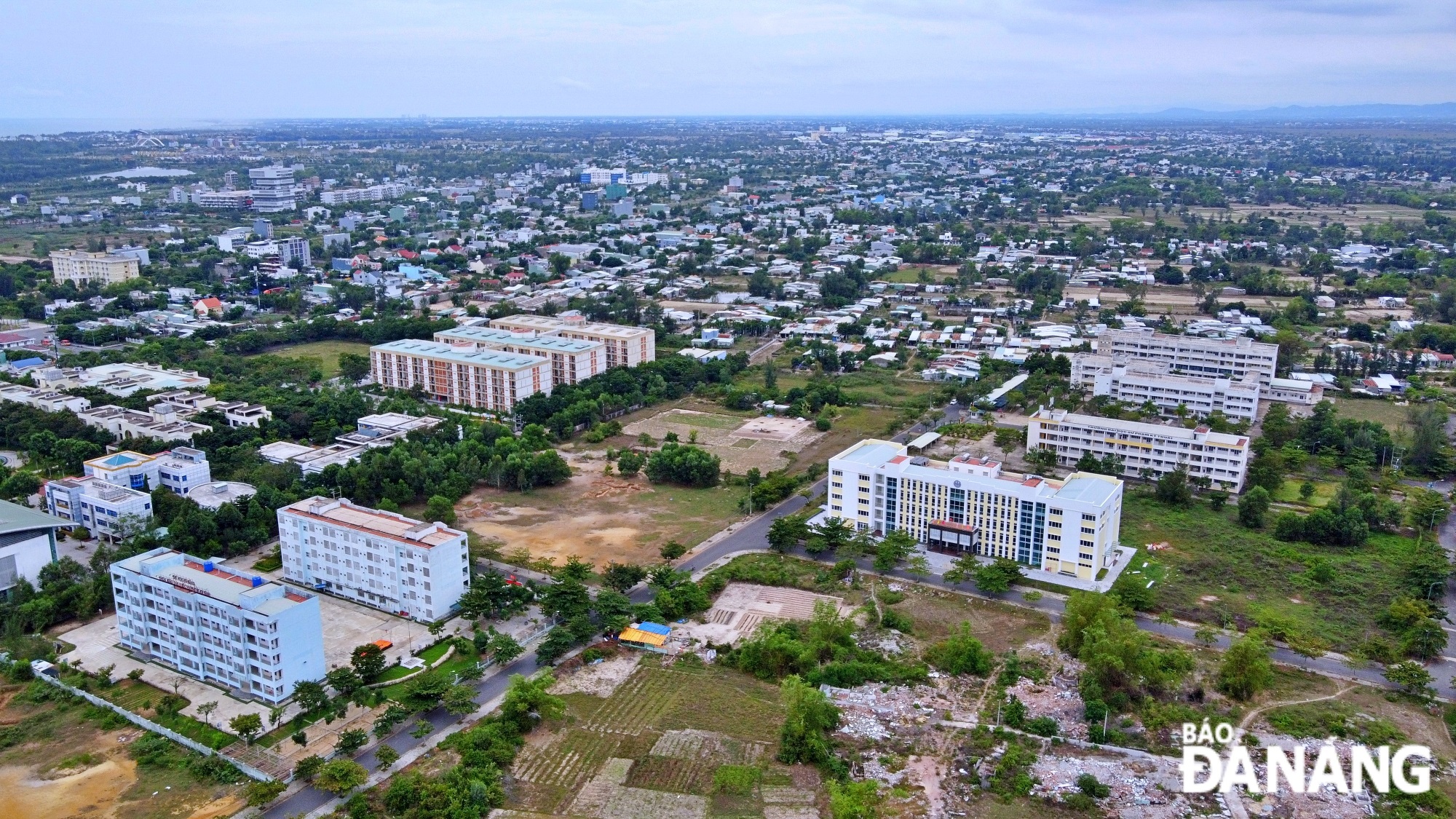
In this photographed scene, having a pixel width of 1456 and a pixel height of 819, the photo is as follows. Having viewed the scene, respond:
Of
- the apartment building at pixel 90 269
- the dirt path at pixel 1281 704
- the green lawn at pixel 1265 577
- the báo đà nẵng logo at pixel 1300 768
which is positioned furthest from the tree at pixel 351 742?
the apartment building at pixel 90 269

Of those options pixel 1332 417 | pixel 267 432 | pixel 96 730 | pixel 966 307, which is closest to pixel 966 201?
pixel 966 307

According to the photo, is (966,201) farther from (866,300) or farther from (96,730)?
(96,730)

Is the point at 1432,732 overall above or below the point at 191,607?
below

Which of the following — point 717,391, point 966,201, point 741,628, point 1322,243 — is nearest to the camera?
point 741,628

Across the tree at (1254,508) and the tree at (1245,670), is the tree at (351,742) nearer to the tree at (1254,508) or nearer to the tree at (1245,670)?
the tree at (1245,670)

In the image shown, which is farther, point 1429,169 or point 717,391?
point 1429,169

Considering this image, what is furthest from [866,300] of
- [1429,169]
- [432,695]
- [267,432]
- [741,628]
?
[1429,169]

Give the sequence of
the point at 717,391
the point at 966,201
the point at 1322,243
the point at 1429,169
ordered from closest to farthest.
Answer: the point at 717,391
the point at 1322,243
the point at 966,201
the point at 1429,169
